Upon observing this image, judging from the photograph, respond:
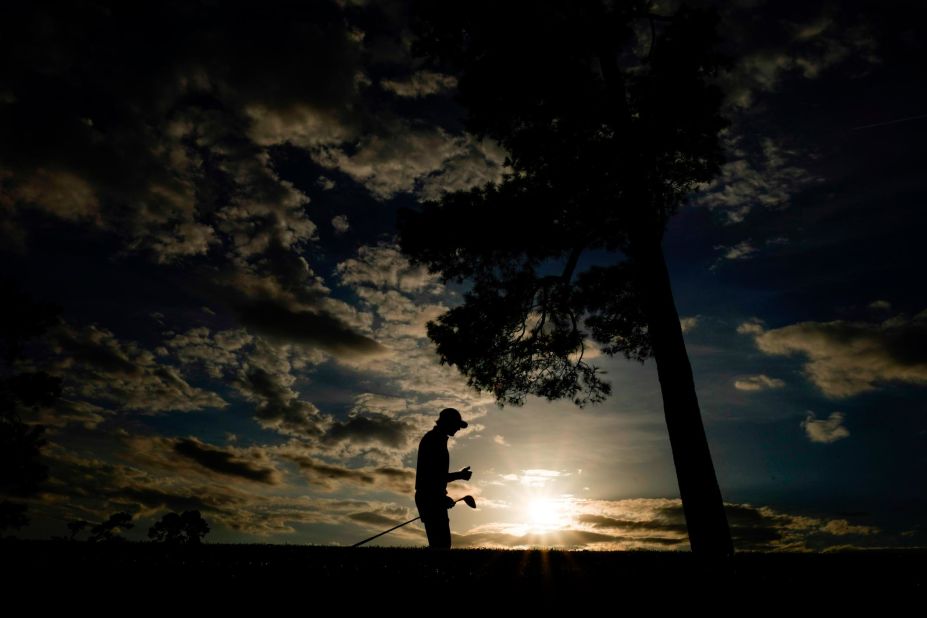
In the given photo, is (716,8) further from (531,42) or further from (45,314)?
(45,314)

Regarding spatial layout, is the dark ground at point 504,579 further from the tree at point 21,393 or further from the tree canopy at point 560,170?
the tree at point 21,393

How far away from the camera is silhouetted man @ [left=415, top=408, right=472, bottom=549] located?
24.3 feet

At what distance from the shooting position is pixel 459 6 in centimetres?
1122

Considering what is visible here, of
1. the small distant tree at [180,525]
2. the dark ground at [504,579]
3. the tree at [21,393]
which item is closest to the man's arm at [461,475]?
the dark ground at [504,579]

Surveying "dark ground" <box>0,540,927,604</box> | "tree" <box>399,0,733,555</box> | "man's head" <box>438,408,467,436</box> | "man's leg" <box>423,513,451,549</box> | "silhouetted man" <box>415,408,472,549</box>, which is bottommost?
"dark ground" <box>0,540,927,604</box>

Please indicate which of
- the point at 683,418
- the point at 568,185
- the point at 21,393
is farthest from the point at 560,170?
the point at 21,393

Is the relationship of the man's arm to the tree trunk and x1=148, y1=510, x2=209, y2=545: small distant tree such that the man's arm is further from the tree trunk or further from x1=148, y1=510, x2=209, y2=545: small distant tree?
x1=148, y1=510, x2=209, y2=545: small distant tree

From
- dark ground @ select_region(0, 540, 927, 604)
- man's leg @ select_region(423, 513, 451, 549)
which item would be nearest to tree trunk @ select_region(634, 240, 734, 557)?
dark ground @ select_region(0, 540, 927, 604)

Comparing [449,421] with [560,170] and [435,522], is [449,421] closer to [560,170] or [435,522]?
[435,522]

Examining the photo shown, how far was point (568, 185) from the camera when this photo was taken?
10742mm

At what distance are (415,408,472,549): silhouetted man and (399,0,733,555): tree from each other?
394cm

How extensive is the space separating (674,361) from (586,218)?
12.4 feet

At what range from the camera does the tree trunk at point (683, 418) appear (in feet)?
26.5

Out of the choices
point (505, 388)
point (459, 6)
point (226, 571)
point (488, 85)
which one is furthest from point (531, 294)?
point (226, 571)
